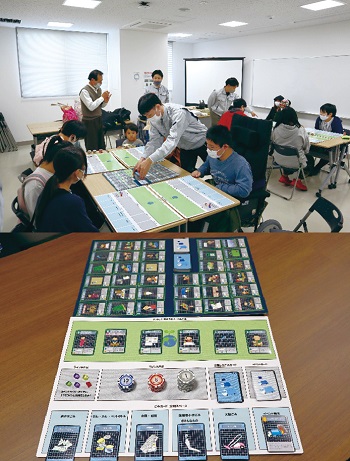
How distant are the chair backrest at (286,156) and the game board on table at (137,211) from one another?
264 cm

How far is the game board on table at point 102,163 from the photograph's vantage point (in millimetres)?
3307

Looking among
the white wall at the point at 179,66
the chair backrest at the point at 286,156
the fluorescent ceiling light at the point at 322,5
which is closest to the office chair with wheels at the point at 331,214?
the chair backrest at the point at 286,156

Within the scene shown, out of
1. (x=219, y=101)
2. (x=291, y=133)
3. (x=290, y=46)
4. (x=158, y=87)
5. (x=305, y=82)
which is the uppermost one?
(x=290, y=46)

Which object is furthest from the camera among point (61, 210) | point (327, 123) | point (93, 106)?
point (327, 123)

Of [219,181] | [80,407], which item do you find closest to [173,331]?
[80,407]

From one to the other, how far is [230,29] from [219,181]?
647cm

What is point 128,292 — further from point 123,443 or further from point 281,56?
point 281,56

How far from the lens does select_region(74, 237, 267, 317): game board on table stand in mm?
1009

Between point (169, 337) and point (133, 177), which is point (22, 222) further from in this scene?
point (169, 337)

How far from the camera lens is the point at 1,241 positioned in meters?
1.32

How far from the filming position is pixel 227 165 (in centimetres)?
297

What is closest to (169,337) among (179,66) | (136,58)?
(136,58)

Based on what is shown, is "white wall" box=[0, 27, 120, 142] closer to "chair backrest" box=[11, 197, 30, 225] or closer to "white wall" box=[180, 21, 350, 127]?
"white wall" box=[180, 21, 350, 127]

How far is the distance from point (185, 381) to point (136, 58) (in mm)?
8896
